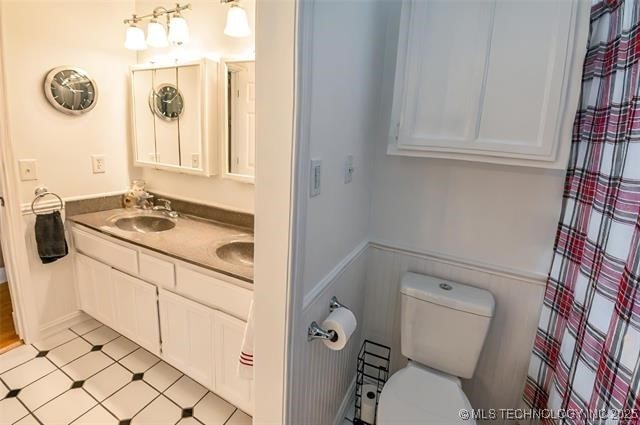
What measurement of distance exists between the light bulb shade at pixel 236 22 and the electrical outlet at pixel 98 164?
1279mm

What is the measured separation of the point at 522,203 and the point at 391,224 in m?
0.59

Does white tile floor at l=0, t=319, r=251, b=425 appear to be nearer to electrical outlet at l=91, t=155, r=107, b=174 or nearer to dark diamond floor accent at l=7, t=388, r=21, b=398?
dark diamond floor accent at l=7, t=388, r=21, b=398

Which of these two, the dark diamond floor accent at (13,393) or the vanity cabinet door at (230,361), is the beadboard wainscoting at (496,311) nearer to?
the vanity cabinet door at (230,361)

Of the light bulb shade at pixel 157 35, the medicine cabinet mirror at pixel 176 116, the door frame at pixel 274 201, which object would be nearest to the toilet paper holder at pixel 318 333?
the door frame at pixel 274 201

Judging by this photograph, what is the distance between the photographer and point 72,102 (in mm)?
2047

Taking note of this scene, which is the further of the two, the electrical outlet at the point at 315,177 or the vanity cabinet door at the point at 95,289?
the vanity cabinet door at the point at 95,289

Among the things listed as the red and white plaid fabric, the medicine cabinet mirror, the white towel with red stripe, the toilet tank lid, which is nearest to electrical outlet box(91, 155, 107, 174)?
the medicine cabinet mirror

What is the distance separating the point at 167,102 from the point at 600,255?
2330 mm

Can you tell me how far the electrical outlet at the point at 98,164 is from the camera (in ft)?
7.27

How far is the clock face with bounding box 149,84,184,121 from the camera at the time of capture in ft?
6.84

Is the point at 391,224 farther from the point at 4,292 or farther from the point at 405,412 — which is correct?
the point at 4,292

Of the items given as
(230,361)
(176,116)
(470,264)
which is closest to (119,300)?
(230,361)

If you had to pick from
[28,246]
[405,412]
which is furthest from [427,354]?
[28,246]

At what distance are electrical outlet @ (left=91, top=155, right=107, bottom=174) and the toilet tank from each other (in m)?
2.11
